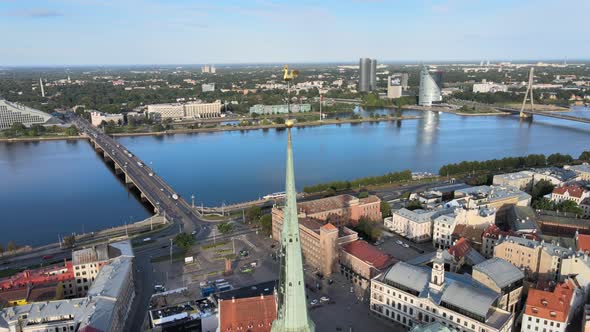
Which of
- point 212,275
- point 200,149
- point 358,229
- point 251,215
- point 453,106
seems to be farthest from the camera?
point 453,106

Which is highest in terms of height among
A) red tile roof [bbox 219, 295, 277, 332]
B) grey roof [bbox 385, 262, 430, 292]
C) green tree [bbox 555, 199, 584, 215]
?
red tile roof [bbox 219, 295, 277, 332]

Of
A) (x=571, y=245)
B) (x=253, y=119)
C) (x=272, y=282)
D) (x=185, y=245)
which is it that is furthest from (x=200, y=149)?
(x=571, y=245)

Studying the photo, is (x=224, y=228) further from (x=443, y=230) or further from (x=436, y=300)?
(x=436, y=300)

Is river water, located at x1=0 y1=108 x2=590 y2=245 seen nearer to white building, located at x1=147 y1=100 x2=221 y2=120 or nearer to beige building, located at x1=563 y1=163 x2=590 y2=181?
beige building, located at x1=563 y1=163 x2=590 y2=181

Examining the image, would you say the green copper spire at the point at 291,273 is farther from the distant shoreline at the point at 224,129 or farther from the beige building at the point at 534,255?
the distant shoreline at the point at 224,129

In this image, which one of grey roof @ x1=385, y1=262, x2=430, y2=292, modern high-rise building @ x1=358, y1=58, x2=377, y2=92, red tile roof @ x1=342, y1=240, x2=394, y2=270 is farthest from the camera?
modern high-rise building @ x1=358, y1=58, x2=377, y2=92

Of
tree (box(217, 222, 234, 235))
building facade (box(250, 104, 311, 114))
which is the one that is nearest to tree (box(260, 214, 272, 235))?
tree (box(217, 222, 234, 235))

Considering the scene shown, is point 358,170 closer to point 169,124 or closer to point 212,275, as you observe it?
point 212,275

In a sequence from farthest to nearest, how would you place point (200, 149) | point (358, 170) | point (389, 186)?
point (200, 149), point (358, 170), point (389, 186)
